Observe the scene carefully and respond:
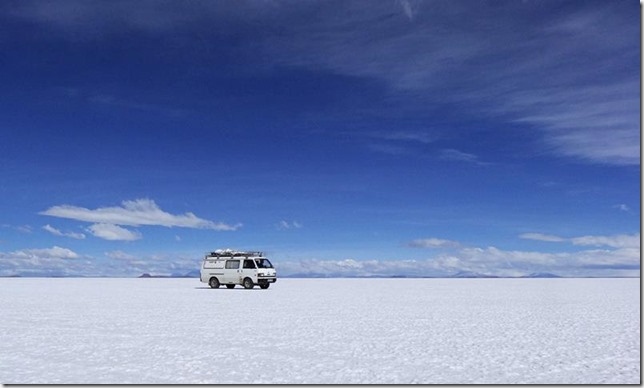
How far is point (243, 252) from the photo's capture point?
45.5 meters

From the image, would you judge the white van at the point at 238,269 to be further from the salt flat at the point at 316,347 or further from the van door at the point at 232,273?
the salt flat at the point at 316,347

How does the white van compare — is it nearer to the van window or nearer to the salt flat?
the van window

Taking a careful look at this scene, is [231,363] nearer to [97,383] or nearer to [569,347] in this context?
[97,383]

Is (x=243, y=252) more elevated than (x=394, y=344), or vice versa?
(x=243, y=252)

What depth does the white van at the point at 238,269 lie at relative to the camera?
44.5 meters

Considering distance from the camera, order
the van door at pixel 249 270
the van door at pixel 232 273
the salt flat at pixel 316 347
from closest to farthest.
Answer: the salt flat at pixel 316 347, the van door at pixel 249 270, the van door at pixel 232 273

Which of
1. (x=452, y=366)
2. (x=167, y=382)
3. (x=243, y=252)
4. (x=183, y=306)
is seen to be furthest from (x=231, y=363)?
(x=243, y=252)

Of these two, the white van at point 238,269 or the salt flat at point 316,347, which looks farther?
the white van at point 238,269

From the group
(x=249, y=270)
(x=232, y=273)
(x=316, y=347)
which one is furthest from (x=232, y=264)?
(x=316, y=347)

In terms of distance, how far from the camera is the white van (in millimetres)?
44500

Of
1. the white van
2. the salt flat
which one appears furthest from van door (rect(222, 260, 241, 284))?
the salt flat

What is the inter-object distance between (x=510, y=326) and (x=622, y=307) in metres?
11.5

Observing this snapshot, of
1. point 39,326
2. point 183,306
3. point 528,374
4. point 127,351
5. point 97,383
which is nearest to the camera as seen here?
point 97,383

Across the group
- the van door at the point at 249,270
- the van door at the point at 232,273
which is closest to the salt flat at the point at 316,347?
the van door at the point at 249,270
